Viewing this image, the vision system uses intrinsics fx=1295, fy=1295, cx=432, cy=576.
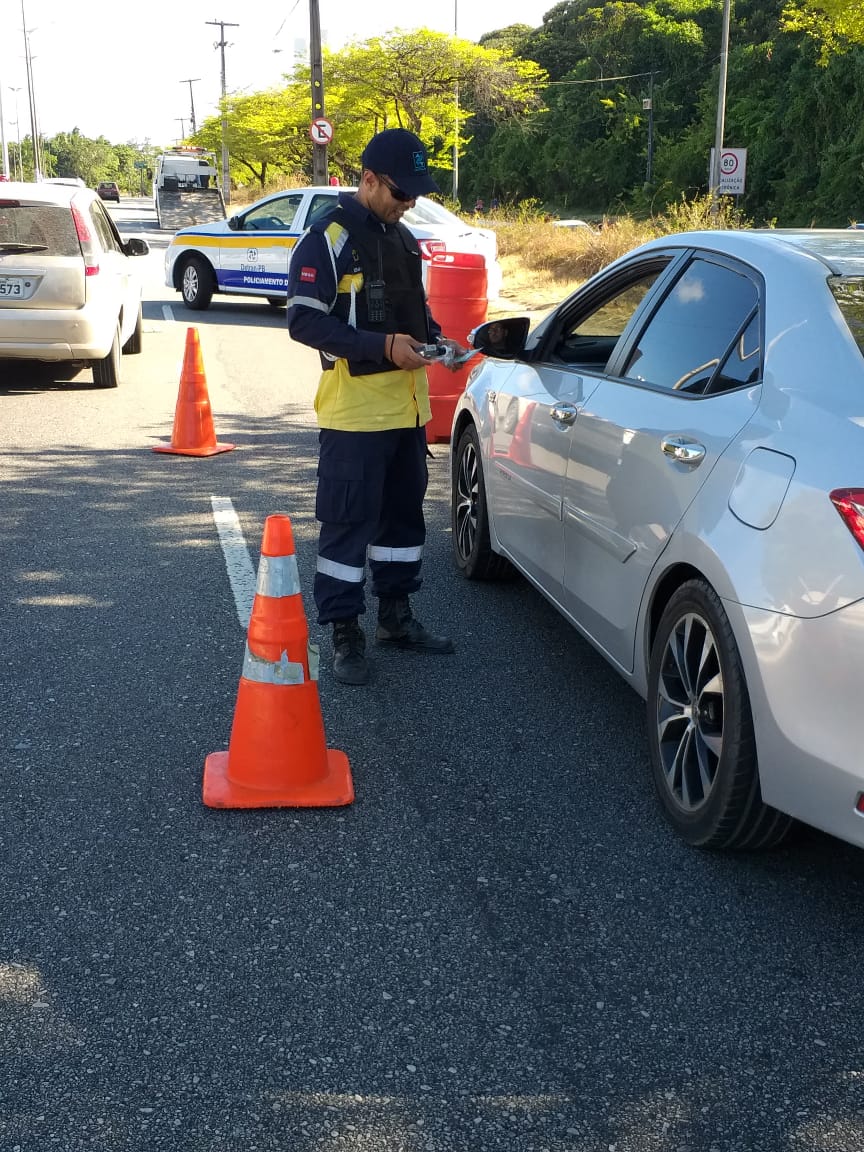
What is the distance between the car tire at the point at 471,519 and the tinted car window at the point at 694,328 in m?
1.62

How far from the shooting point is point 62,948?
9.93 ft

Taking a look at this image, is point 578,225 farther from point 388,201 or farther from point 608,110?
point 608,110

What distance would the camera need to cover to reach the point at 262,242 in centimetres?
1794

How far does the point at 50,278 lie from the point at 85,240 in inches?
19.4

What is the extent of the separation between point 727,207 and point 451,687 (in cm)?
1912

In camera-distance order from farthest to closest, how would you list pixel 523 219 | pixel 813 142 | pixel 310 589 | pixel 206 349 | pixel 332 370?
1. pixel 813 142
2. pixel 523 219
3. pixel 206 349
4. pixel 310 589
5. pixel 332 370

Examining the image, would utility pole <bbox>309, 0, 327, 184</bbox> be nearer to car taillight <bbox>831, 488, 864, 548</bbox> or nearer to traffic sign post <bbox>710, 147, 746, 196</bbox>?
traffic sign post <bbox>710, 147, 746, 196</bbox>

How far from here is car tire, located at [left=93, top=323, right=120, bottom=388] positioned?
11.6 m

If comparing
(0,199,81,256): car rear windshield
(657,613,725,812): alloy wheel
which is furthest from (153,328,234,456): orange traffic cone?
(657,613,725,812): alloy wheel

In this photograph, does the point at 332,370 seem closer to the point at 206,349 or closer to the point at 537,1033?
the point at 537,1033

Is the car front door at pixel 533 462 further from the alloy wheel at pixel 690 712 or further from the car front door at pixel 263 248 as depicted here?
the car front door at pixel 263 248

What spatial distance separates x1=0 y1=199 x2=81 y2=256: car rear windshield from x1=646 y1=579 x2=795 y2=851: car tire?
8460mm

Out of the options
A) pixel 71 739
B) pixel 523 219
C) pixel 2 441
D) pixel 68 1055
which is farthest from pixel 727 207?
pixel 68 1055

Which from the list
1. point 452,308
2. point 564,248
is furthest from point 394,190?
point 564,248
